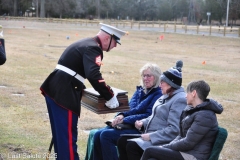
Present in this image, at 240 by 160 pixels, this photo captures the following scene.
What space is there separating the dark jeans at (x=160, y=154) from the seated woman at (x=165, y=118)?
0.29 m

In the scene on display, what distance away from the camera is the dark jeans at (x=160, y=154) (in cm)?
392

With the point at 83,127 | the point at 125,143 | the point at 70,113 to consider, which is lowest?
the point at 83,127

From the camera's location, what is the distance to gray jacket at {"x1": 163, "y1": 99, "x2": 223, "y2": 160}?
3.78m

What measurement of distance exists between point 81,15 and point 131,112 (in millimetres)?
85981

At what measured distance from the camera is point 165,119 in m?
4.49

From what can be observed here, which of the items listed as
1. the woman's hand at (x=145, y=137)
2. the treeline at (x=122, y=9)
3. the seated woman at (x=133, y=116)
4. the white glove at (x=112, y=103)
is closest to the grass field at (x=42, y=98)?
the seated woman at (x=133, y=116)

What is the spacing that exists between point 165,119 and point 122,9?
89.8 meters

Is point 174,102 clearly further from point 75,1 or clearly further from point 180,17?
point 180,17

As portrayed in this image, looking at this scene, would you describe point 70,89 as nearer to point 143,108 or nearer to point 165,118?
point 143,108

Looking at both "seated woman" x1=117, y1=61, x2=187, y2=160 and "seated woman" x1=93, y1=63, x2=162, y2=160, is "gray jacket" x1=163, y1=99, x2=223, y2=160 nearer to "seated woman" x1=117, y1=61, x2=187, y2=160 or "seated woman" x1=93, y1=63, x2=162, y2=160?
"seated woman" x1=117, y1=61, x2=187, y2=160

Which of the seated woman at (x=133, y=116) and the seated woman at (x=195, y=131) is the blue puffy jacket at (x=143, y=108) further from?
the seated woman at (x=195, y=131)

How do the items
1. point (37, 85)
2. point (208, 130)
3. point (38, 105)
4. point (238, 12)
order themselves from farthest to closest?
point (238, 12) < point (37, 85) < point (38, 105) < point (208, 130)

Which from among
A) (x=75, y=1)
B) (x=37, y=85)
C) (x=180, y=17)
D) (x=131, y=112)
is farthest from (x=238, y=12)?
(x=131, y=112)

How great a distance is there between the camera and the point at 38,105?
8828 millimetres
